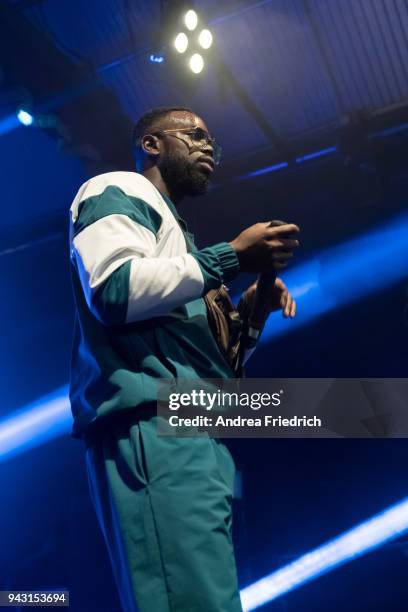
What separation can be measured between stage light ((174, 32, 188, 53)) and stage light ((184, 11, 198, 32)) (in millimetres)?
45

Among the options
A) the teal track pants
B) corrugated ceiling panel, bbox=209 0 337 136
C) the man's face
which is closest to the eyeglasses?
the man's face

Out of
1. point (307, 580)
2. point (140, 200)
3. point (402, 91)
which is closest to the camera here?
point (140, 200)

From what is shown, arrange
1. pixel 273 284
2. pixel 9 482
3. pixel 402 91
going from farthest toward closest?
pixel 9 482, pixel 402 91, pixel 273 284

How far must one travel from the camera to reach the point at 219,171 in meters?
3.56

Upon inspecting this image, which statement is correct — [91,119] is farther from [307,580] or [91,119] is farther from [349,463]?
[307,580]

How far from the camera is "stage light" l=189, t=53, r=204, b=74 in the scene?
297cm

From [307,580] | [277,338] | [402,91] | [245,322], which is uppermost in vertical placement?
[402,91]

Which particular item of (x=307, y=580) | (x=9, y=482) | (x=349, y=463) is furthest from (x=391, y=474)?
(x=9, y=482)

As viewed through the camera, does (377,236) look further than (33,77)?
Yes

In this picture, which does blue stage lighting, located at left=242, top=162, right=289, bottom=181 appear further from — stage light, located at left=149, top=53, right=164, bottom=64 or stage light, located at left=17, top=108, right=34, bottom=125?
stage light, located at left=17, top=108, right=34, bottom=125

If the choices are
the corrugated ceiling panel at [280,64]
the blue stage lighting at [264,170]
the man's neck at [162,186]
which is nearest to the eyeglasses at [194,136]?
the man's neck at [162,186]

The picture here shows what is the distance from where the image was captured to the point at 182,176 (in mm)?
1555

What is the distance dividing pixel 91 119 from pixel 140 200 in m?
2.29

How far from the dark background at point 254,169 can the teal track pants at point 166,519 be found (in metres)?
1.78
